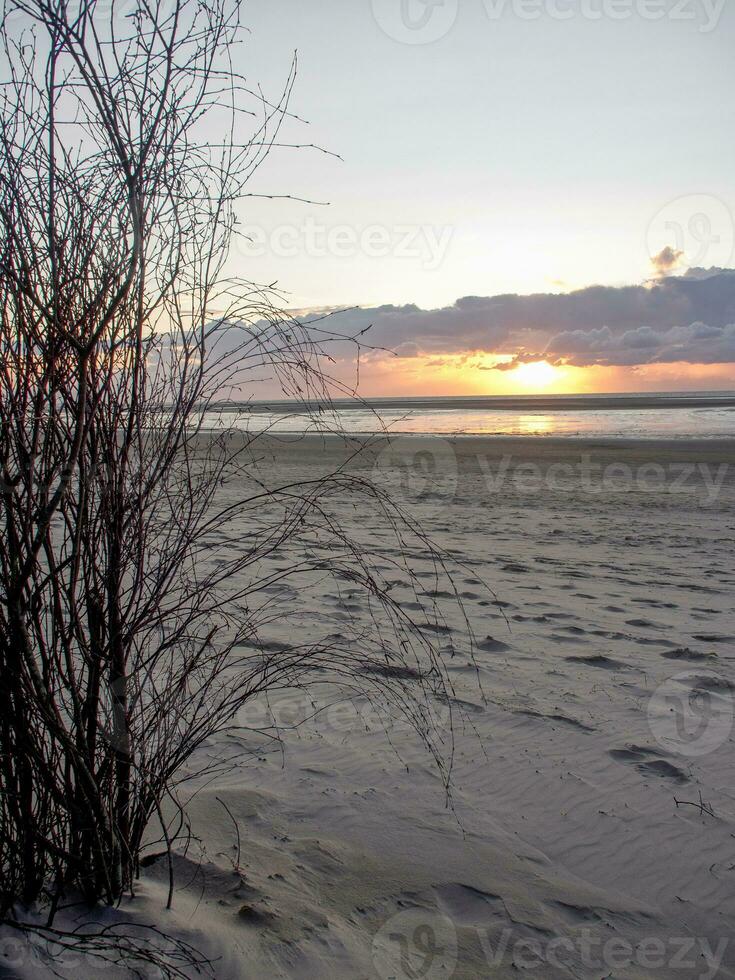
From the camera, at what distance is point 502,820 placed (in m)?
2.86

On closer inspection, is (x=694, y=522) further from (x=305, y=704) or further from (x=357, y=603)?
(x=305, y=704)

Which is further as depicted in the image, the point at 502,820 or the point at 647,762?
the point at 647,762

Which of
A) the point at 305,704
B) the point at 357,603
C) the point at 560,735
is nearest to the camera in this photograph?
the point at 560,735

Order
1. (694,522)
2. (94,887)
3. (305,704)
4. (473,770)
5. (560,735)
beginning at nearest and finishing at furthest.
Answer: (94,887)
(473,770)
(560,735)
(305,704)
(694,522)

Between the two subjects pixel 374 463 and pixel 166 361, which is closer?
pixel 166 361

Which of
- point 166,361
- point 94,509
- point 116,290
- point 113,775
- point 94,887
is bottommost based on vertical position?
point 94,887

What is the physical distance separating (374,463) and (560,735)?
41.5 ft

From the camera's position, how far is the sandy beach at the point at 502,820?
7.30ft

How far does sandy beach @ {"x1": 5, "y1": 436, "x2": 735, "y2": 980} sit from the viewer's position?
2.22m

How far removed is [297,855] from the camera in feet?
8.54

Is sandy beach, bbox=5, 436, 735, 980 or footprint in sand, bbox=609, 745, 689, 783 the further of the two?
footprint in sand, bbox=609, 745, 689, 783

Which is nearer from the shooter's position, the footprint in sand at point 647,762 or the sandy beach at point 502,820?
the sandy beach at point 502,820

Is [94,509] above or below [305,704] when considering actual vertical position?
above

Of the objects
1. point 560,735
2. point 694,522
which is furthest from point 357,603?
point 694,522
